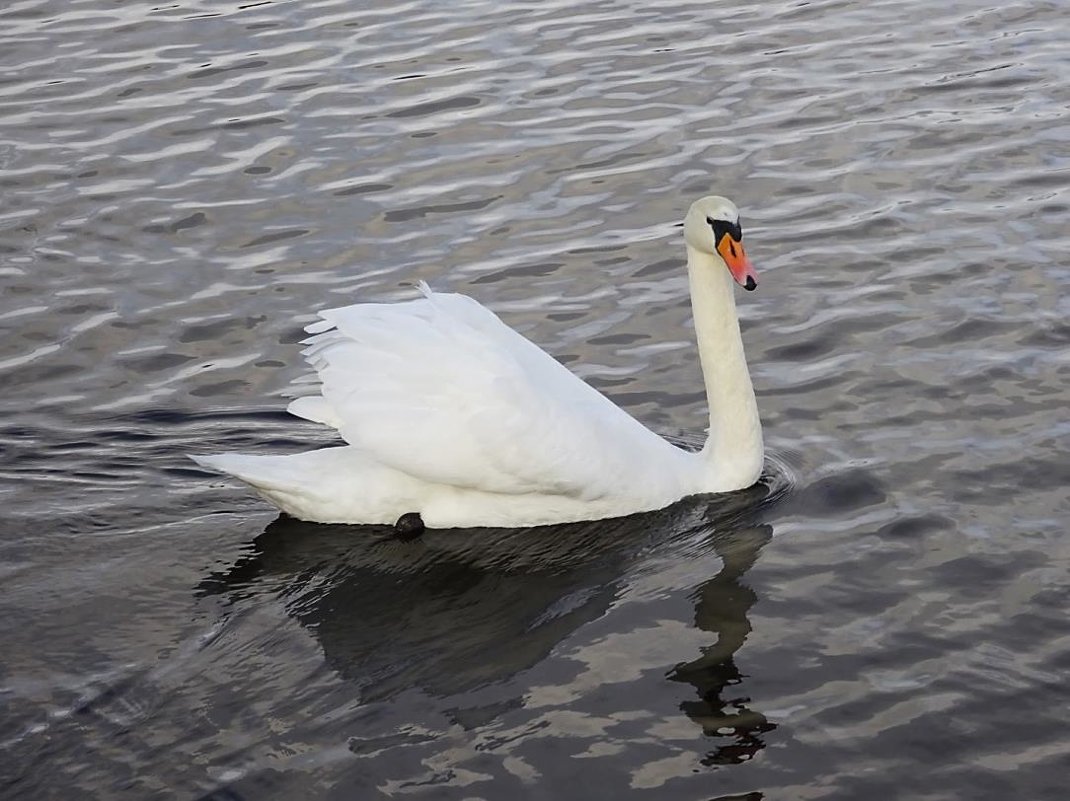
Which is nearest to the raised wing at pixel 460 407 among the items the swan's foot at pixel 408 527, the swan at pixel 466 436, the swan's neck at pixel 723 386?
the swan at pixel 466 436

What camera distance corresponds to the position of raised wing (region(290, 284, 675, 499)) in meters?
7.50

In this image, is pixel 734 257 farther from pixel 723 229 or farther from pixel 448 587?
pixel 448 587

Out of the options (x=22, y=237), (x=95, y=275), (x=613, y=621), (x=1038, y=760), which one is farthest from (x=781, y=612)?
(x=22, y=237)

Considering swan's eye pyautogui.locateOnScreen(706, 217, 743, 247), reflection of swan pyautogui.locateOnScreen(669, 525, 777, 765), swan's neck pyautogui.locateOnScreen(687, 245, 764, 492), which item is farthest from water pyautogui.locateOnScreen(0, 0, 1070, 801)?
swan's eye pyautogui.locateOnScreen(706, 217, 743, 247)

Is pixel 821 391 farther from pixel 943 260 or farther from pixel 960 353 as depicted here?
pixel 943 260

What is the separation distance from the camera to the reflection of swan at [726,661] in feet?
19.9

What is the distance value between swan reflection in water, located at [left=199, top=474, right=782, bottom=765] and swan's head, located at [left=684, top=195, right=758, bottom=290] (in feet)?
3.49

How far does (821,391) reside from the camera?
29.0 feet

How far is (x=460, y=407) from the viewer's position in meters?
7.54

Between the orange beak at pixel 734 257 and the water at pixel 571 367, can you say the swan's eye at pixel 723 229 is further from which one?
the water at pixel 571 367

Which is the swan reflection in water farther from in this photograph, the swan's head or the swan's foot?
the swan's head

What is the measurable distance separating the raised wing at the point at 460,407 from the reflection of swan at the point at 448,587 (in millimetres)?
293

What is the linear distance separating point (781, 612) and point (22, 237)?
260 inches

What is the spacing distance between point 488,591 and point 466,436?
0.70 metres
